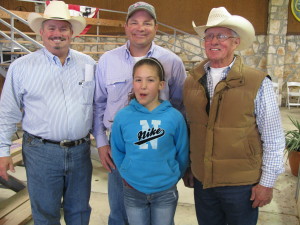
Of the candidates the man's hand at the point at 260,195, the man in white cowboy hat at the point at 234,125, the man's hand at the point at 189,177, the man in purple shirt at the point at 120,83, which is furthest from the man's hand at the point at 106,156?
the man's hand at the point at 260,195

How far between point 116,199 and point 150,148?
627mm

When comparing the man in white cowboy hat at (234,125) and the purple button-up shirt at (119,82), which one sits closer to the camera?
the man in white cowboy hat at (234,125)

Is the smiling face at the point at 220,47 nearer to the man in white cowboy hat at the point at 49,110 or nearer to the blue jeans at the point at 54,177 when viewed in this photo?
the man in white cowboy hat at the point at 49,110

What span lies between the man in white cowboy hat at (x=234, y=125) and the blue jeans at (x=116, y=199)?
2.06 ft

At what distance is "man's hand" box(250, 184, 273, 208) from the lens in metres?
1.52

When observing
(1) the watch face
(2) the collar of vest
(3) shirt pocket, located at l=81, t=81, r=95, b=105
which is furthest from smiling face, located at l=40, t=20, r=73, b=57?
(1) the watch face

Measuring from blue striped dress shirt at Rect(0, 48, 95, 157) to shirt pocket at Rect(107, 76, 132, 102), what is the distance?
0.20 meters

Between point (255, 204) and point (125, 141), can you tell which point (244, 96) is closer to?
point (255, 204)

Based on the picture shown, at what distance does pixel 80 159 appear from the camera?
76.3 inches

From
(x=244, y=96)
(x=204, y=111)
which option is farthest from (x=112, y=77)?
(x=244, y=96)

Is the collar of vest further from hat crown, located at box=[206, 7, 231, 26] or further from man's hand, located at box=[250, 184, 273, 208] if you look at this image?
man's hand, located at box=[250, 184, 273, 208]

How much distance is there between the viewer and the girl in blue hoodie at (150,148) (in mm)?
1605

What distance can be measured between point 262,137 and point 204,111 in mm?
320

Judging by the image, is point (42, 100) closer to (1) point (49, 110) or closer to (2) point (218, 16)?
(1) point (49, 110)
